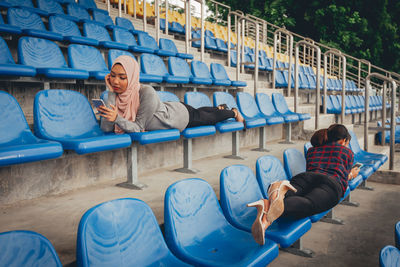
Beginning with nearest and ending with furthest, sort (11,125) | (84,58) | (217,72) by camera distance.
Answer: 1. (11,125)
2. (84,58)
3. (217,72)

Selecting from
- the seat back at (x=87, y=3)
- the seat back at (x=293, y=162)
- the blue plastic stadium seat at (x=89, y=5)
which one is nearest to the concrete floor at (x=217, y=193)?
the seat back at (x=293, y=162)

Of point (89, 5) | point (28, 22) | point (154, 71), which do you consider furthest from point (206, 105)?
point (89, 5)

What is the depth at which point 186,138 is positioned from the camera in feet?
6.80

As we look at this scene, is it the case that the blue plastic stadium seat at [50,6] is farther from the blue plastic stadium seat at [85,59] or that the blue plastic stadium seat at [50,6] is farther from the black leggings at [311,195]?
the black leggings at [311,195]

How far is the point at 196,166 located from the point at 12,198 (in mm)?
1153

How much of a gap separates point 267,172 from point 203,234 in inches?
21.4

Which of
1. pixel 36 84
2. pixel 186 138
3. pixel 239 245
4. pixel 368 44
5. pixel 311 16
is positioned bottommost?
pixel 239 245

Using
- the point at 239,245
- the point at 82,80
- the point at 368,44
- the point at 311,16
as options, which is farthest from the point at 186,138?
the point at 368,44

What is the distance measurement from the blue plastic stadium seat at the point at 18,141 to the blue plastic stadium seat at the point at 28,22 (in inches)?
48.0

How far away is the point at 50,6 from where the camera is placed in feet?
10.8

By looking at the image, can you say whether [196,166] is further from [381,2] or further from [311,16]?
[381,2]

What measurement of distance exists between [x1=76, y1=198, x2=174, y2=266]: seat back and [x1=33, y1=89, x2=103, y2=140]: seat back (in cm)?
83

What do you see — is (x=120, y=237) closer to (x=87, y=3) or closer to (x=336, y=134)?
(x=336, y=134)

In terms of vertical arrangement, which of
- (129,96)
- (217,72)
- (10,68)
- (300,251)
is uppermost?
(217,72)
